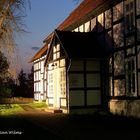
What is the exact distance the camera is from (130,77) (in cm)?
2106

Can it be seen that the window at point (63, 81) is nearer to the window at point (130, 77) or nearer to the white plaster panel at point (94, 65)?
the white plaster panel at point (94, 65)

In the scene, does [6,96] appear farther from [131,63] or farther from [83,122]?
[131,63]

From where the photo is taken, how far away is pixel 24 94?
58.6m

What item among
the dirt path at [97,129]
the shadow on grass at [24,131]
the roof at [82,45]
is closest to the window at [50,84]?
the roof at [82,45]

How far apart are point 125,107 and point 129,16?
4.97 meters

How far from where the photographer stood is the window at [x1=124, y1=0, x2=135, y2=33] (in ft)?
68.8

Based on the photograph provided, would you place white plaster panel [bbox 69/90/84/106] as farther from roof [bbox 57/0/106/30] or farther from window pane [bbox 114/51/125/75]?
roof [bbox 57/0/106/30]

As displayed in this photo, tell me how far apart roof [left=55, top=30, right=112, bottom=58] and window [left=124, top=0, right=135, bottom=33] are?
283 centimetres

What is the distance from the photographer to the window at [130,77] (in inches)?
814

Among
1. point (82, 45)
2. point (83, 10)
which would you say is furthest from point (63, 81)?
point (83, 10)

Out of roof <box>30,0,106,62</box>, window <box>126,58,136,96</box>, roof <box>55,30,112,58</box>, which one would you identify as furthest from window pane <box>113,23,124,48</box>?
roof <box>30,0,106,62</box>

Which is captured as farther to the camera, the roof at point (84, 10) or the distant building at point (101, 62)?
the roof at point (84, 10)

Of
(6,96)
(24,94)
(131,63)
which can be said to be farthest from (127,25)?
(24,94)

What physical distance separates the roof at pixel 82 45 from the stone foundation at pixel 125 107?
130 inches
